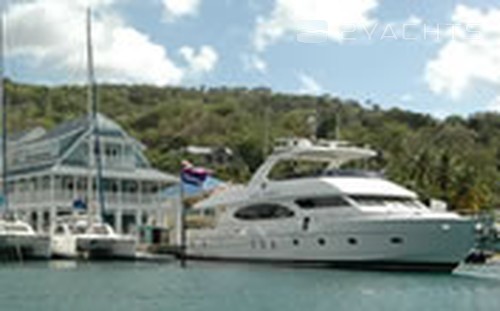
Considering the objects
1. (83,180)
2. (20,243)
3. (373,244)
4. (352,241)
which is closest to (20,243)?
(20,243)

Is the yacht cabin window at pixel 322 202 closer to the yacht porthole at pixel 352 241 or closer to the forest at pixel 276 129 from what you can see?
the yacht porthole at pixel 352 241

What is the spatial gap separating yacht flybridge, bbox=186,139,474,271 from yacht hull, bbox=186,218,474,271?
4 centimetres

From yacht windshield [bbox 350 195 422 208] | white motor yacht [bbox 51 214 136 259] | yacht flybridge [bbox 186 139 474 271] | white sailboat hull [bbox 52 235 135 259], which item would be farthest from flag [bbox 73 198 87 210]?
yacht windshield [bbox 350 195 422 208]

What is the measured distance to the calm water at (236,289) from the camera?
2528 centimetres

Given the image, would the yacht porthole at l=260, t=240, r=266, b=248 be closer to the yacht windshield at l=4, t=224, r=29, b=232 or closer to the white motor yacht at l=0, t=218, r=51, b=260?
the white motor yacht at l=0, t=218, r=51, b=260

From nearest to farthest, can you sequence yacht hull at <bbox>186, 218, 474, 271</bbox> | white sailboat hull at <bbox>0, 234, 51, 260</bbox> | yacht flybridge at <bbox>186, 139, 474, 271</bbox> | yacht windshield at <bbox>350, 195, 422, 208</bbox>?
1. yacht hull at <bbox>186, 218, 474, 271</bbox>
2. yacht flybridge at <bbox>186, 139, 474, 271</bbox>
3. yacht windshield at <bbox>350, 195, 422, 208</bbox>
4. white sailboat hull at <bbox>0, 234, 51, 260</bbox>

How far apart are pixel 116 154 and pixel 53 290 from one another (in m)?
33.0

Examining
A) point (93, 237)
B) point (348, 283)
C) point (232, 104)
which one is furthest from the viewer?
point (232, 104)

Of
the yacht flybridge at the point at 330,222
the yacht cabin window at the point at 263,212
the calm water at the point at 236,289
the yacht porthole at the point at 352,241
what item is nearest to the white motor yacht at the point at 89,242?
the calm water at the point at 236,289

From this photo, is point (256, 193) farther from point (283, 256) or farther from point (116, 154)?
point (116, 154)

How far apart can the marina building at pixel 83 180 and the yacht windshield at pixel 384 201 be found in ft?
75.8

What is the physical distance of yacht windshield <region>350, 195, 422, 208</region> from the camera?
39303mm

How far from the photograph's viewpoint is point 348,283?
32438 millimetres

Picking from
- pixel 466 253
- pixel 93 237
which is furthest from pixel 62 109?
pixel 466 253
